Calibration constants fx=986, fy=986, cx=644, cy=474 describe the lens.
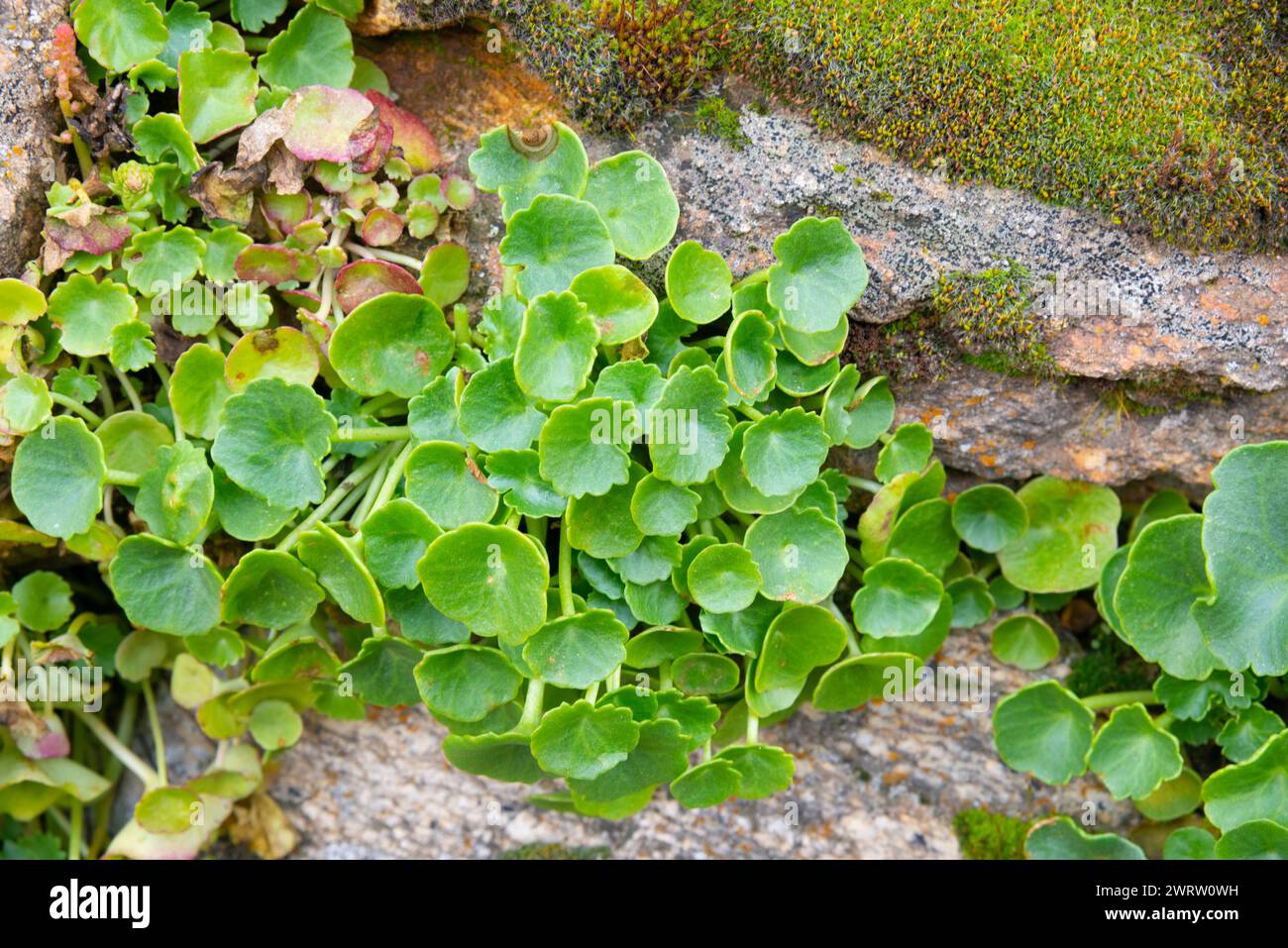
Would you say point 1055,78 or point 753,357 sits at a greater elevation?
point 1055,78

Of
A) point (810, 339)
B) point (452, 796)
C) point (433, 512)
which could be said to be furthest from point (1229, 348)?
point (452, 796)

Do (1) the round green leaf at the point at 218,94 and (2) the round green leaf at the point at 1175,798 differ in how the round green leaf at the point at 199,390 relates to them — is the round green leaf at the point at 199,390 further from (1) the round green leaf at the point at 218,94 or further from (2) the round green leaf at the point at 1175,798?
(2) the round green leaf at the point at 1175,798

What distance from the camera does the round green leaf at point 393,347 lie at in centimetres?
212

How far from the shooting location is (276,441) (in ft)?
6.90

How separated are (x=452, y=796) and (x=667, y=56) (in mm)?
1992

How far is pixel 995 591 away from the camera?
2.59 m

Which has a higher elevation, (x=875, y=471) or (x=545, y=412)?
(x=545, y=412)

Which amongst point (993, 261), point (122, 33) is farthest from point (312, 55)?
point (993, 261)

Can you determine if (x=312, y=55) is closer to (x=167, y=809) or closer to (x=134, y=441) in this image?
(x=134, y=441)

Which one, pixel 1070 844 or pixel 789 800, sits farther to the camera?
pixel 789 800

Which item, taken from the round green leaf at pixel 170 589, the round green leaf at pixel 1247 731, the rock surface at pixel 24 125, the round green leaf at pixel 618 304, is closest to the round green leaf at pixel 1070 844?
the round green leaf at pixel 1247 731

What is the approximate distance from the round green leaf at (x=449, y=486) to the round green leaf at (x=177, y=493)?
436mm

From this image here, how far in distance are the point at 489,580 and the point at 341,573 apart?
1.12ft
